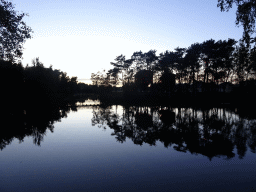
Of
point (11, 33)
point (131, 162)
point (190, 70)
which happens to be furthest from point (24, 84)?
point (190, 70)

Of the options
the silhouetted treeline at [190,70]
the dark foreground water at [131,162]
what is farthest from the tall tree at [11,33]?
the silhouetted treeline at [190,70]

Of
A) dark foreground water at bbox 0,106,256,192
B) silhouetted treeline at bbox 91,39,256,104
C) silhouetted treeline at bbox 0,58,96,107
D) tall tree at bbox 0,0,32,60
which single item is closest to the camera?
dark foreground water at bbox 0,106,256,192

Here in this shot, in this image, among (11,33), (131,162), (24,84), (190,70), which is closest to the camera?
(131,162)

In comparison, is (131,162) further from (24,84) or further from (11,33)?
(24,84)

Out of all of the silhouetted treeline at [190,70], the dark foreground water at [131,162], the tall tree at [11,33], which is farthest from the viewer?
the silhouetted treeline at [190,70]

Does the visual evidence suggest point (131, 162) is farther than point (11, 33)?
No

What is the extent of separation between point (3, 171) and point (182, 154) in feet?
22.4

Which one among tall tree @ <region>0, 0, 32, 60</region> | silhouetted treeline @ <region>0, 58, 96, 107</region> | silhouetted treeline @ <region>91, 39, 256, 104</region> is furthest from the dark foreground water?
silhouetted treeline @ <region>91, 39, 256, 104</region>

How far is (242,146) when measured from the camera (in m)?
7.84

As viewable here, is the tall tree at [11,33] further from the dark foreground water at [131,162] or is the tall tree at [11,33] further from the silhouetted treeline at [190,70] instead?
the silhouetted treeline at [190,70]

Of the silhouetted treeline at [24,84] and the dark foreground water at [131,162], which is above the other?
the silhouetted treeline at [24,84]

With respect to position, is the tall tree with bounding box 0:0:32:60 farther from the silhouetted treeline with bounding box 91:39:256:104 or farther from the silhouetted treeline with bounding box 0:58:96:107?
the silhouetted treeline with bounding box 91:39:256:104

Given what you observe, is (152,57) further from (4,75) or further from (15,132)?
(15,132)

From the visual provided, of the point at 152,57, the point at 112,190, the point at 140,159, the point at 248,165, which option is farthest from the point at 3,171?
the point at 152,57
